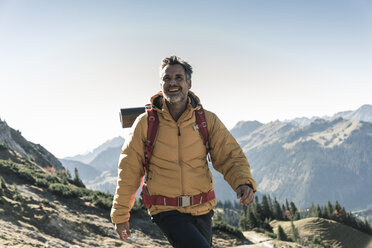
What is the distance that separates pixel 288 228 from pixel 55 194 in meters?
56.5

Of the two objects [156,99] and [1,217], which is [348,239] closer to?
[1,217]

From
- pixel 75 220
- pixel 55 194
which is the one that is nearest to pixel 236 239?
pixel 75 220

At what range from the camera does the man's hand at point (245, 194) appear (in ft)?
15.5

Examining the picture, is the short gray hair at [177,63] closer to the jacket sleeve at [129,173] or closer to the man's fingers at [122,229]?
the jacket sleeve at [129,173]

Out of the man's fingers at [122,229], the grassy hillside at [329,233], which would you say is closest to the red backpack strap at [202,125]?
the man's fingers at [122,229]

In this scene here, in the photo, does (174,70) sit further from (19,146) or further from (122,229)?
(19,146)

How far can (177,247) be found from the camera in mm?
4574

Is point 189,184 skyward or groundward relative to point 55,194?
skyward

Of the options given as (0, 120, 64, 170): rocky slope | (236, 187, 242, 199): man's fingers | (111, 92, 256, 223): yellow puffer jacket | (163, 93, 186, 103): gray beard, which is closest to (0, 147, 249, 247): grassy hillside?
(111, 92, 256, 223): yellow puffer jacket

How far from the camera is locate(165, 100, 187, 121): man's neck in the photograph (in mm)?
5470

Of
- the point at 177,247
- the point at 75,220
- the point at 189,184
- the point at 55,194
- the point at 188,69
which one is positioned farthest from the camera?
the point at 55,194

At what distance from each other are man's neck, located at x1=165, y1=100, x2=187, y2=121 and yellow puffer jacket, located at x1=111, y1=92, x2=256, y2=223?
187 mm

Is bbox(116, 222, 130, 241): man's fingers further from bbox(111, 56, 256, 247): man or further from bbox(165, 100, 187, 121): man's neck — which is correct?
bbox(165, 100, 187, 121): man's neck

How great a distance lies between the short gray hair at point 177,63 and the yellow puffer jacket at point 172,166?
2.27 feet
